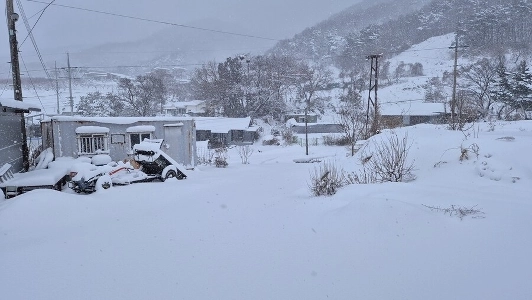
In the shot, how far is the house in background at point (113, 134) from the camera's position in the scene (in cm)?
1352

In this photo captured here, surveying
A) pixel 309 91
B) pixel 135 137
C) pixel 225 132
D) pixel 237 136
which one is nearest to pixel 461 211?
pixel 135 137

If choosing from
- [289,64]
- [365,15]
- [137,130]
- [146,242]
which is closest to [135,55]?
[365,15]

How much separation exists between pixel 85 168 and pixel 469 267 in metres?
9.23

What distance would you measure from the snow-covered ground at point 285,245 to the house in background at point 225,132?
3104cm

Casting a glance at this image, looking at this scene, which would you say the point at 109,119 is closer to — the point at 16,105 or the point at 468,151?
the point at 16,105

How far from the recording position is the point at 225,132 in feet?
118

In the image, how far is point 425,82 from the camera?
59.2 meters

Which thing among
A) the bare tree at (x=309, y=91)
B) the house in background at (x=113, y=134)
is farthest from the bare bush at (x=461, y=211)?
the bare tree at (x=309, y=91)

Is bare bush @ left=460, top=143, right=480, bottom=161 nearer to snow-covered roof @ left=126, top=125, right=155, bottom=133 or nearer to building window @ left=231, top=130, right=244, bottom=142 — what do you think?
snow-covered roof @ left=126, top=125, right=155, bottom=133

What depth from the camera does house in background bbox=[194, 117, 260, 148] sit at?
122 ft

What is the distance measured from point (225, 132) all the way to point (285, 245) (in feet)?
107

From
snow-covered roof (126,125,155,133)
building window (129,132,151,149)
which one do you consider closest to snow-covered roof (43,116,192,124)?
snow-covered roof (126,125,155,133)

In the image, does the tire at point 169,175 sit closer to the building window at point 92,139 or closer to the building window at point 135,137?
the building window at point 135,137

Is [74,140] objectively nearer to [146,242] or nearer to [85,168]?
[85,168]
